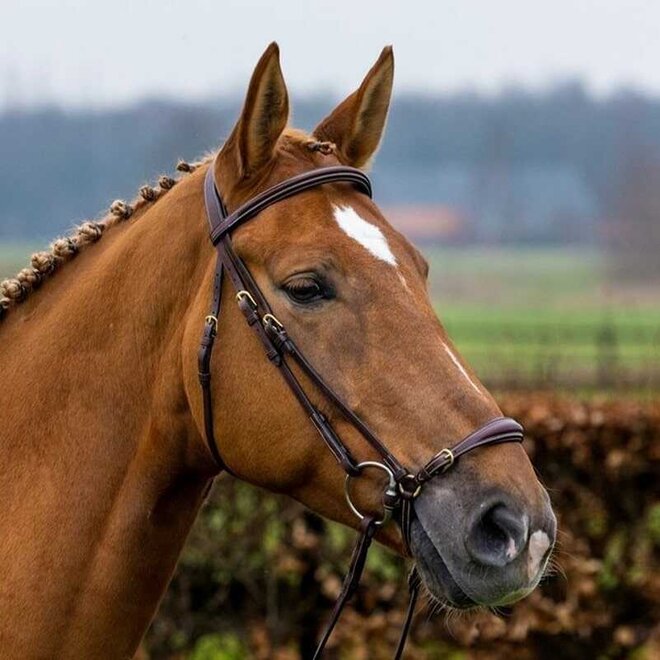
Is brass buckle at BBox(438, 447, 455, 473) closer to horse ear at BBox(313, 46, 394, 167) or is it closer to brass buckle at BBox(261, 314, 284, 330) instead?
brass buckle at BBox(261, 314, 284, 330)

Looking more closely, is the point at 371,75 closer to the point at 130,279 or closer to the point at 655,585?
the point at 130,279

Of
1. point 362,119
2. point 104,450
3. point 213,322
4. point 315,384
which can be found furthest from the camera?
point 362,119

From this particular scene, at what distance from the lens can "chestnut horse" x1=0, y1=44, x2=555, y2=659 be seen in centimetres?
297

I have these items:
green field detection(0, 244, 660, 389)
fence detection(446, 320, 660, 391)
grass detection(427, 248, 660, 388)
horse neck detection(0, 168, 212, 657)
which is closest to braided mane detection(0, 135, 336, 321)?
horse neck detection(0, 168, 212, 657)

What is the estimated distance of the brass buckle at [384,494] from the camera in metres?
3.00

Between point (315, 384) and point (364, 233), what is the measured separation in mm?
395

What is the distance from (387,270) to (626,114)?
169ft

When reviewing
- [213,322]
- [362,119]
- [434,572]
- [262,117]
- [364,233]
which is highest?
[262,117]

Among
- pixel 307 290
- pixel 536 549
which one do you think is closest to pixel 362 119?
pixel 307 290

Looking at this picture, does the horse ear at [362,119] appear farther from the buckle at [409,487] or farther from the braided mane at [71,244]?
the buckle at [409,487]

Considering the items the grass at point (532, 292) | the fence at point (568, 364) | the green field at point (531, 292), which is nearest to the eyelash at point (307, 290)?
the fence at point (568, 364)

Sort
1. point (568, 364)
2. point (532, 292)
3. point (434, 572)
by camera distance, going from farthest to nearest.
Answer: point (532, 292) < point (568, 364) < point (434, 572)

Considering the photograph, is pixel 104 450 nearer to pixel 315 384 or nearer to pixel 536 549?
pixel 315 384

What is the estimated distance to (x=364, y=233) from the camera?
3193 mm
